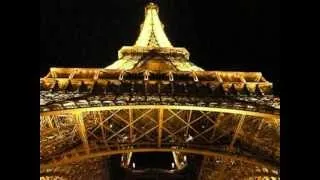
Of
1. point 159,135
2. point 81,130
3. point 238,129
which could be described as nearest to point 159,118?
point 159,135

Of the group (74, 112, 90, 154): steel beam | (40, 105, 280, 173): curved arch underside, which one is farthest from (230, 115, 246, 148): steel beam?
(74, 112, 90, 154): steel beam

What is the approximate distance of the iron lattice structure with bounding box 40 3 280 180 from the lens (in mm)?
17469

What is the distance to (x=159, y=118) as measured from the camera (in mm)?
19328

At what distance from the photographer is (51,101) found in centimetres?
1691

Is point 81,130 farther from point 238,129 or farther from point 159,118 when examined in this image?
point 238,129

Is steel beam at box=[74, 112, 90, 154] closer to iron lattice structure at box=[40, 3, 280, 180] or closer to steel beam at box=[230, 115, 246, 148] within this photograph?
iron lattice structure at box=[40, 3, 280, 180]

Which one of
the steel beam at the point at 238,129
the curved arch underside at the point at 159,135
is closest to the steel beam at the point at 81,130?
the curved arch underside at the point at 159,135

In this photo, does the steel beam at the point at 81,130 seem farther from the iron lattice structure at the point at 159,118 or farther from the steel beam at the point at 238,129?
the steel beam at the point at 238,129

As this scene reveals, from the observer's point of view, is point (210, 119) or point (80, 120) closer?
point (80, 120)

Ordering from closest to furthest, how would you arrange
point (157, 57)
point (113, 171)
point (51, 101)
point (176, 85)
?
point (51, 101) < point (176, 85) < point (157, 57) < point (113, 171)
